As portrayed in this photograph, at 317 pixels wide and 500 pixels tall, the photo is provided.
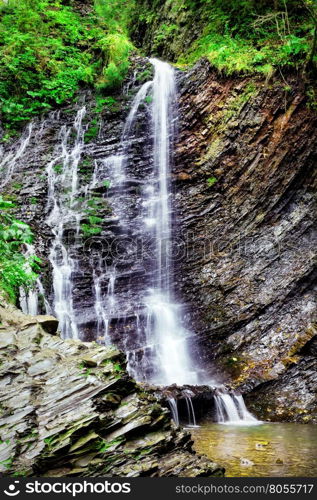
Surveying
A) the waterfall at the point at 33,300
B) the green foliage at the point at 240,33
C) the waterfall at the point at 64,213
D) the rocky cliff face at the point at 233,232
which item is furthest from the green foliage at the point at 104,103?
the waterfall at the point at 33,300

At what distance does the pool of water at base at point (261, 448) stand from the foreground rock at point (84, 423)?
1368 millimetres

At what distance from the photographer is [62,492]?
9.67 ft

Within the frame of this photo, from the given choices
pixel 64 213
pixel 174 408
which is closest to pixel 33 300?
pixel 64 213

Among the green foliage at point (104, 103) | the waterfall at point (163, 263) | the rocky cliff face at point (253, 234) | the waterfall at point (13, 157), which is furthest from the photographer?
the green foliage at point (104, 103)

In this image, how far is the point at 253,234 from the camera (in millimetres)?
10328

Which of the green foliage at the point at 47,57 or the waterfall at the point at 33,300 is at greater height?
the green foliage at the point at 47,57

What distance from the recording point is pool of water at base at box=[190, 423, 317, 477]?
4.62m

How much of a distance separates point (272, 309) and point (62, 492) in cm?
738

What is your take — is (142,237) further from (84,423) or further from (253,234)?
(84,423)

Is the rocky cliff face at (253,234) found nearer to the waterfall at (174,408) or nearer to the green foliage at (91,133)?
the waterfall at (174,408)

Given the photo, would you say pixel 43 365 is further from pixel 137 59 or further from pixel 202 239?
pixel 137 59

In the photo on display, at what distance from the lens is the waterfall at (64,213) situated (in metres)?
9.84

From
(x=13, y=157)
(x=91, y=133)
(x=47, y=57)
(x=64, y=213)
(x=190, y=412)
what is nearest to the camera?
(x=190, y=412)

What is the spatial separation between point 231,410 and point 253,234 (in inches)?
176
